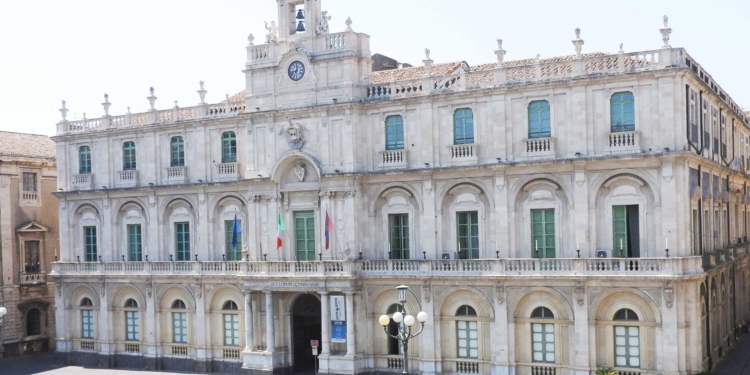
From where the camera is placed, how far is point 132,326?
53.7 metres

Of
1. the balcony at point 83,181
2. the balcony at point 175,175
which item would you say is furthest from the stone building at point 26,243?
the balcony at point 175,175

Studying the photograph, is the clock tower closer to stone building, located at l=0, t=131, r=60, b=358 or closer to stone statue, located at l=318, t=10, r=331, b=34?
stone statue, located at l=318, t=10, r=331, b=34

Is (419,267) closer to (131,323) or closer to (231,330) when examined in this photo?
(231,330)

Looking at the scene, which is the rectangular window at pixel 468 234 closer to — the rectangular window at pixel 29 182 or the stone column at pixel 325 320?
the stone column at pixel 325 320

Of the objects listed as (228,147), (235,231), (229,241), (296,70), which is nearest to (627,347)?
(235,231)

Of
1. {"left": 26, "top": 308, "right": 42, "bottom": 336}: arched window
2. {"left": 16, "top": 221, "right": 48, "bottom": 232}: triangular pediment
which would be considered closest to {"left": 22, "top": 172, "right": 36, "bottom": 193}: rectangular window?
{"left": 16, "top": 221, "right": 48, "bottom": 232}: triangular pediment

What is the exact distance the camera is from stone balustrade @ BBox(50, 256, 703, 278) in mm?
39875

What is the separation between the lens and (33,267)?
200ft

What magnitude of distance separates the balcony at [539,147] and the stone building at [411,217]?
0.43 feet

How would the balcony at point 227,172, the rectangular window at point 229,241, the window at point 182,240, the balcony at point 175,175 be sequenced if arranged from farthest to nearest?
the window at point 182,240 → the balcony at point 175,175 → the rectangular window at point 229,241 → the balcony at point 227,172

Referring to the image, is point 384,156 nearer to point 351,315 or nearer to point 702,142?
point 351,315

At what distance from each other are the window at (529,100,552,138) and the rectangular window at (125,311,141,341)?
25821mm

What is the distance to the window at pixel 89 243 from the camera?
181 ft

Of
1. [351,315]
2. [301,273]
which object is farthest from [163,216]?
[351,315]
